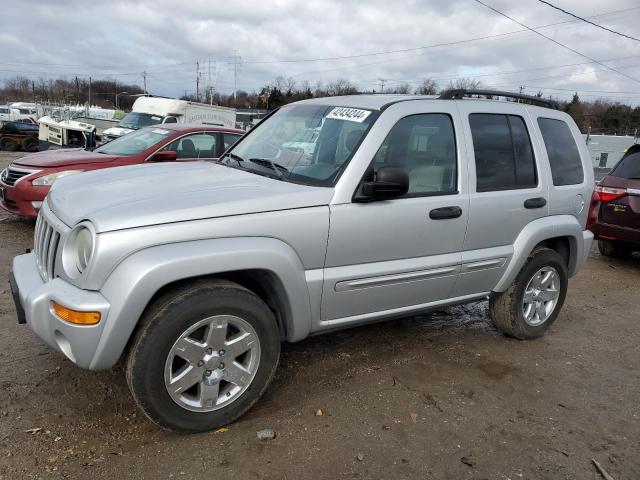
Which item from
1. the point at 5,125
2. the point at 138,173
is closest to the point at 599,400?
the point at 138,173

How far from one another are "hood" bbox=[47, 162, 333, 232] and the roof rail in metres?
1.38

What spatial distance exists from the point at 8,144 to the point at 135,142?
20.0 metres

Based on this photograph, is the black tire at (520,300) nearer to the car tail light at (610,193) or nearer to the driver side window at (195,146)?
the car tail light at (610,193)

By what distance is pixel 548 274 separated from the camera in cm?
457

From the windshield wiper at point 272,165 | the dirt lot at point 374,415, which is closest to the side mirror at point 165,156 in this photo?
the dirt lot at point 374,415

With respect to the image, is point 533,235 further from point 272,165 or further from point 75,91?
point 75,91

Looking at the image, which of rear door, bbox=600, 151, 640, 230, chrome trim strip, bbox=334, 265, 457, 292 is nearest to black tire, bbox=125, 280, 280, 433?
chrome trim strip, bbox=334, 265, 457, 292

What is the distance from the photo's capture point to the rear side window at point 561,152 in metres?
4.43

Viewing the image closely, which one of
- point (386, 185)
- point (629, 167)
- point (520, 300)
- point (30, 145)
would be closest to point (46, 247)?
point (386, 185)

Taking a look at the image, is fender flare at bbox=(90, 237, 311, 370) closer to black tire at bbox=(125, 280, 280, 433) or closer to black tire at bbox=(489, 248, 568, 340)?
black tire at bbox=(125, 280, 280, 433)

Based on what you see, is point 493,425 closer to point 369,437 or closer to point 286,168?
point 369,437

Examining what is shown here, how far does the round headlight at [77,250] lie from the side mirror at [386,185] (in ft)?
4.95

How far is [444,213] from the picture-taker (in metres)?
3.61

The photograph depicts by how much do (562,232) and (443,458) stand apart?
236 centimetres
